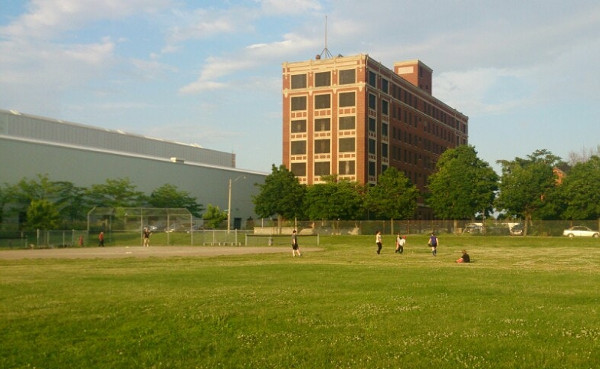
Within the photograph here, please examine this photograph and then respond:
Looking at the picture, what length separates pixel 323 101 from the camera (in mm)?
103125

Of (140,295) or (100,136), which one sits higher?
(100,136)

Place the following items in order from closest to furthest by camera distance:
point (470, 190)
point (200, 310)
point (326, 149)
A: point (200, 310)
point (470, 190)
point (326, 149)

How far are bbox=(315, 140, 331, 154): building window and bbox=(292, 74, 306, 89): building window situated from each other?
9.50 meters

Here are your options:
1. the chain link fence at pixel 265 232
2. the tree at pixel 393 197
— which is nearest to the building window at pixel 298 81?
the tree at pixel 393 197

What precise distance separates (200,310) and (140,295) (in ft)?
11.4

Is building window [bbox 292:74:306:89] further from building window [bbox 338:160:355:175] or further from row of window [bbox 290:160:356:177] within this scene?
building window [bbox 338:160:355:175]

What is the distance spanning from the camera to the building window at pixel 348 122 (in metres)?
101

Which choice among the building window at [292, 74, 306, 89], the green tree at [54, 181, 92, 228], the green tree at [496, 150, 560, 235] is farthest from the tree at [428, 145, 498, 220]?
the green tree at [54, 181, 92, 228]

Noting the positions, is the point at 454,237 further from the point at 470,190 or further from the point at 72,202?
the point at 72,202

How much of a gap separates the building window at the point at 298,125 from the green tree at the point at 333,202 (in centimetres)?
1314

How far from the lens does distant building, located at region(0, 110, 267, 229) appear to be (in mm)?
87438

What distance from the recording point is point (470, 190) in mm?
95062

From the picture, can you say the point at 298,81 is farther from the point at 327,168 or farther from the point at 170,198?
the point at 170,198

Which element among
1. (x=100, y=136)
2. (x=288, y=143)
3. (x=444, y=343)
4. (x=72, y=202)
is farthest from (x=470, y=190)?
(x=444, y=343)
